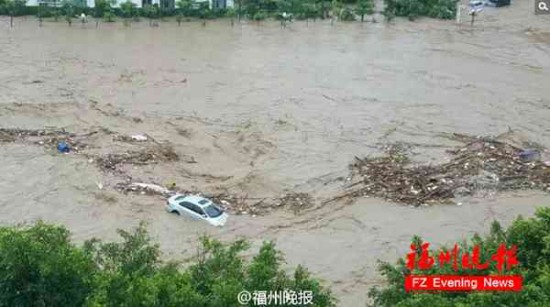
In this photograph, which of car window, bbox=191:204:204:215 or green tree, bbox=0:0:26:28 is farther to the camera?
green tree, bbox=0:0:26:28

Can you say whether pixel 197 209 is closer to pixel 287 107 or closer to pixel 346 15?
pixel 287 107

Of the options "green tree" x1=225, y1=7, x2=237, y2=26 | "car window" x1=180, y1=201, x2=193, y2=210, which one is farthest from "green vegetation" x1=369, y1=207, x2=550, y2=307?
"green tree" x1=225, y1=7, x2=237, y2=26

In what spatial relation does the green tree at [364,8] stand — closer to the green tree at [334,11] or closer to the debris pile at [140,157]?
the green tree at [334,11]

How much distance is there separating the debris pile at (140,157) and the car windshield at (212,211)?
12.8 feet

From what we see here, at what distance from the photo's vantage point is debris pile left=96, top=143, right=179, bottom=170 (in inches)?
796

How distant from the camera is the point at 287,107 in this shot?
2592cm

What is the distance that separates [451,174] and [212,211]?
7445 millimetres

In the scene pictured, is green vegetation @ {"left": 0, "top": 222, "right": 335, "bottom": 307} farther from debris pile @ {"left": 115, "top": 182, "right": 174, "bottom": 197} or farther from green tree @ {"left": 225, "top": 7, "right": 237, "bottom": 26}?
green tree @ {"left": 225, "top": 7, "right": 237, "bottom": 26}

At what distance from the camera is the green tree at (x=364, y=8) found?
140 feet

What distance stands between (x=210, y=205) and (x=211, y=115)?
Answer: 26.3ft

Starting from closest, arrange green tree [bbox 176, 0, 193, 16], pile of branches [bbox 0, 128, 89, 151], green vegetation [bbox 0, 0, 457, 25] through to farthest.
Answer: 1. pile of branches [bbox 0, 128, 89, 151]
2. green vegetation [bbox 0, 0, 457, 25]
3. green tree [bbox 176, 0, 193, 16]

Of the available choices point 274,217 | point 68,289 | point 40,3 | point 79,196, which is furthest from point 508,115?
point 40,3

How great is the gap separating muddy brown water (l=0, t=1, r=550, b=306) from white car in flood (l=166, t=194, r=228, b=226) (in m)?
0.26

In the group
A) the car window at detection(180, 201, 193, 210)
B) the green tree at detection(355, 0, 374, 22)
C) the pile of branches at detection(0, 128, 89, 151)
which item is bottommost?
the car window at detection(180, 201, 193, 210)
